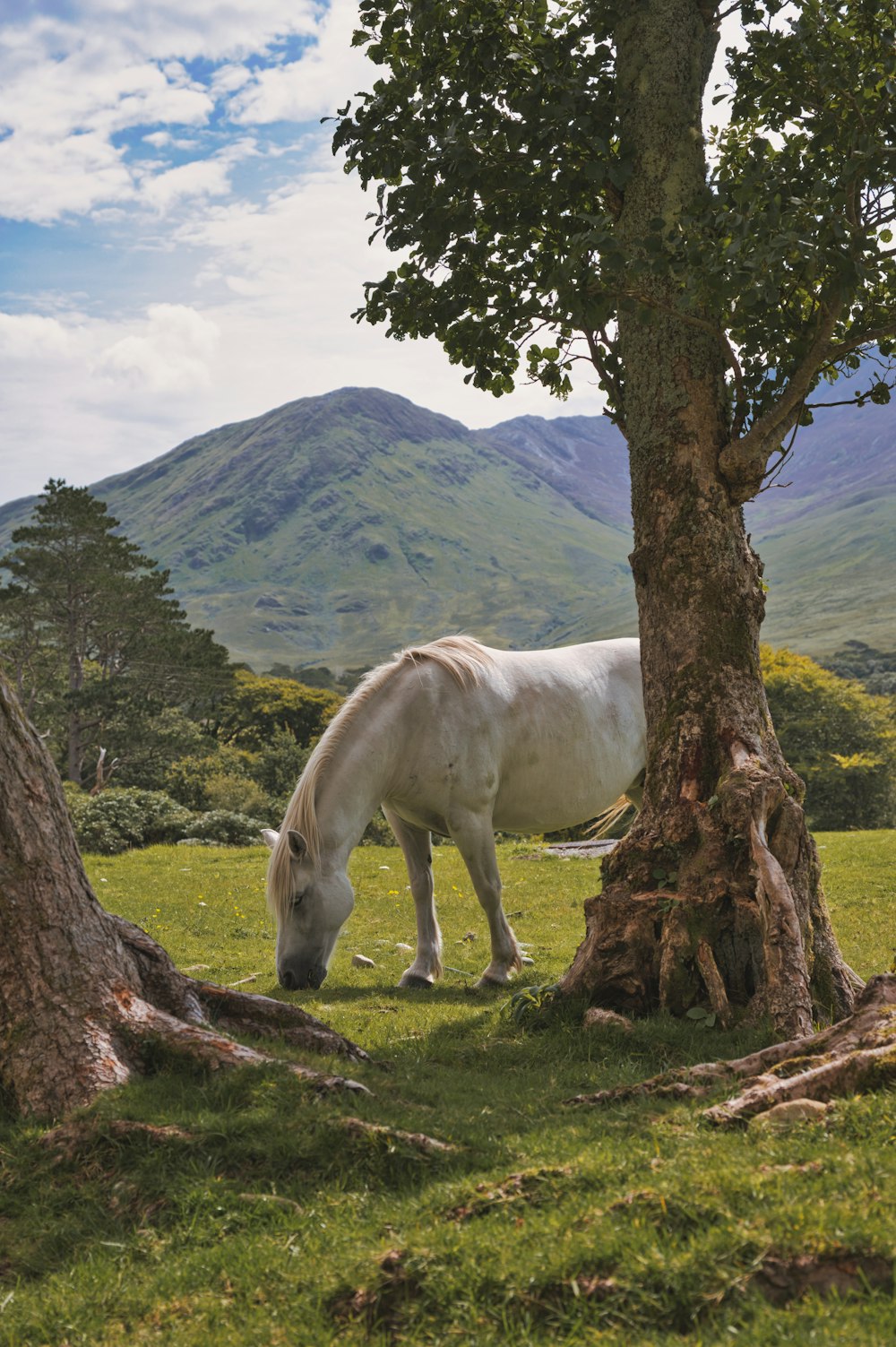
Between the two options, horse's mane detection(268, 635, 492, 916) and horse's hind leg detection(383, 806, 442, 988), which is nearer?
horse's mane detection(268, 635, 492, 916)

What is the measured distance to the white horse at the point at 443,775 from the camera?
31.4 ft

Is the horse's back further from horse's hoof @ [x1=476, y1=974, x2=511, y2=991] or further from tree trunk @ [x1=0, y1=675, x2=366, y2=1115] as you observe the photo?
tree trunk @ [x1=0, y1=675, x2=366, y2=1115]

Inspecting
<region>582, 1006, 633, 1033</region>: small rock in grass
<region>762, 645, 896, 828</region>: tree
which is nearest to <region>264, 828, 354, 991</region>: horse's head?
<region>582, 1006, 633, 1033</region>: small rock in grass

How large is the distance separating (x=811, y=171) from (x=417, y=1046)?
7539 millimetres

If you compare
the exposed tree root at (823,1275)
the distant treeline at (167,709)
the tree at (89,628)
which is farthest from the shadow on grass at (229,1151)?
the tree at (89,628)

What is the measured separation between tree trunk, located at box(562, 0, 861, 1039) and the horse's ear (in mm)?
2730

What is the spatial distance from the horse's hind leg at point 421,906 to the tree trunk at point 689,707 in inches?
112

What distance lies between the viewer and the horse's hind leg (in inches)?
416

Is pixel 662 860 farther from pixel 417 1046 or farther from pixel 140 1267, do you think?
pixel 140 1267

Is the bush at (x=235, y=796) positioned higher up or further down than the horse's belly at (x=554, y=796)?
further down

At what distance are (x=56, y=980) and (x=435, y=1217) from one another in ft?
8.65

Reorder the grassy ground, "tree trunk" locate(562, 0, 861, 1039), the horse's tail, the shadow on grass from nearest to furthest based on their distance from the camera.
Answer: the grassy ground
the shadow on grass
"tree trunk" locate(562, 0, 861, 1039)
the horse's tail

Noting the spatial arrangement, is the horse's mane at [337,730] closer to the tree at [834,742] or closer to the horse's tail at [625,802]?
the horse's tail at [625,802]

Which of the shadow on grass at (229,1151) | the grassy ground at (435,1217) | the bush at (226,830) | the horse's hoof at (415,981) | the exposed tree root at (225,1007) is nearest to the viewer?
the grassy ground at (435,1217)
